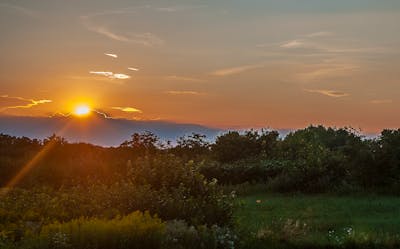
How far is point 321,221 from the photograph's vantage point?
1513 cm

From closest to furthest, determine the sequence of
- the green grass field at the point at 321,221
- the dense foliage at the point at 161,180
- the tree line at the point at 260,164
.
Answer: the dense foliage at the point at 161,180 → the green grass field at the point at 321,221 → the tree line at the point at 260,164

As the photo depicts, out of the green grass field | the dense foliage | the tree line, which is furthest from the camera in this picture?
the tree line

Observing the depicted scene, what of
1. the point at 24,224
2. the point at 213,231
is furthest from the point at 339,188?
the point at 24,224

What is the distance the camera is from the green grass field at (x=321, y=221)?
12.3 meters

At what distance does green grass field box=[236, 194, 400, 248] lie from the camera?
40.4 ft

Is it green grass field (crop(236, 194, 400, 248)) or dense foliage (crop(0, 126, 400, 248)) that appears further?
green grass field (crop(236, 194, 400, 248))

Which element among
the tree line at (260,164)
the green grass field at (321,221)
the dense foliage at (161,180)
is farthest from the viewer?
the tree line at (260,164)

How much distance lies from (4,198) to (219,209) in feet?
13.6

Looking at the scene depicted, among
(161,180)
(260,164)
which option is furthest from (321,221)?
(260,164)

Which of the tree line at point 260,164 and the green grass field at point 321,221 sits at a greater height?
the tree line at point 260,164

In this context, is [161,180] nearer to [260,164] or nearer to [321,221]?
[321,221]

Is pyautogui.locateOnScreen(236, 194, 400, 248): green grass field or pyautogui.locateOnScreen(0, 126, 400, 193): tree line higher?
pyautogui.locateOnScreen(0, 126, 400, 193): tree line

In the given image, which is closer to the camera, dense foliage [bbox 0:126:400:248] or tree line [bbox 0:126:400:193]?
dense foliage [bbox 0:126:400:248]

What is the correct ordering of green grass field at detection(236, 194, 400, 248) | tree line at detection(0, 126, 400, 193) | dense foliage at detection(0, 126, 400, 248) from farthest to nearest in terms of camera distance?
tree line at detection(0, 126, 400, 193)
green grass field at detection(236, 194, 400, 248)
dense foliage at detection(0, 126, 400, 248)
